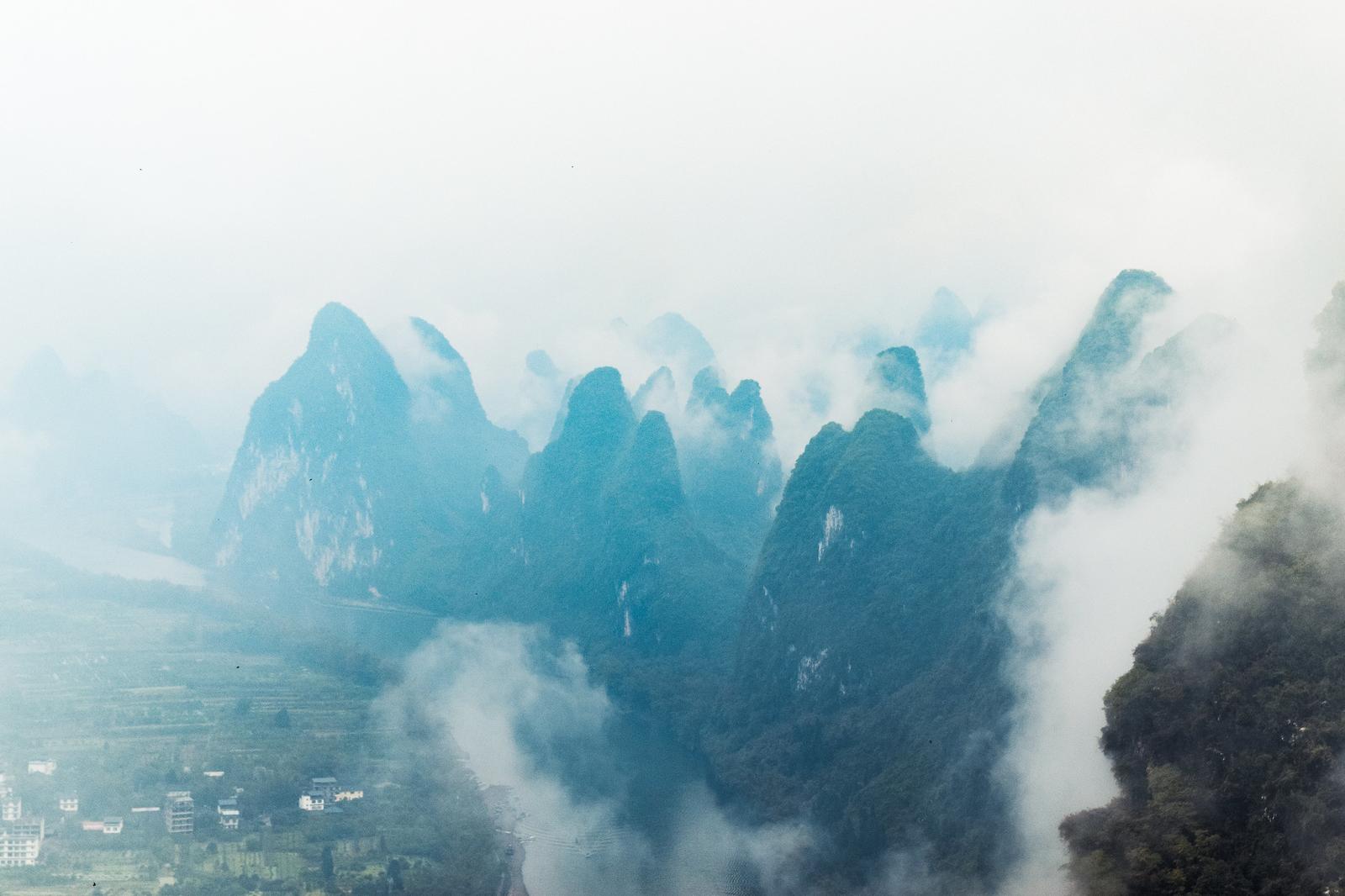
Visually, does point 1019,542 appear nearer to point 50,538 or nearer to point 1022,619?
point 1022,619

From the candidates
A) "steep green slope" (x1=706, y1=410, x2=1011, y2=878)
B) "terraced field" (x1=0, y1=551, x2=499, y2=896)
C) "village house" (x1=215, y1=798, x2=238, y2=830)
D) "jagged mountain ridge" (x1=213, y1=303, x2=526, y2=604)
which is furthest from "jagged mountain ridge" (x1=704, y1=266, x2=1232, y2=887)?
→ "jagged mountain ridge" (x1=213, y1=303, x2=526, y2=604)

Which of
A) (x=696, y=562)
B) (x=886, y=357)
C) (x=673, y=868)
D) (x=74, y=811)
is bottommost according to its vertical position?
(x=673, y=868)

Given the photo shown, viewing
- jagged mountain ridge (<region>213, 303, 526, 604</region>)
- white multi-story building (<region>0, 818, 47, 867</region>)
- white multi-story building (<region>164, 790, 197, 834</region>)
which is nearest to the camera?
white multi-story building (<region>0, 818, 47, 867</region>)

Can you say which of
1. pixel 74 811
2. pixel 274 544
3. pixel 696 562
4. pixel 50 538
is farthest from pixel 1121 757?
pixel 50 538

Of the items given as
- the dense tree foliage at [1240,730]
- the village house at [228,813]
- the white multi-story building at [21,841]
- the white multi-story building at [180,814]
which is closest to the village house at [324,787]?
the village house at [228,813]

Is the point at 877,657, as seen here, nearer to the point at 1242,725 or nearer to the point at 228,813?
the point at 228,813

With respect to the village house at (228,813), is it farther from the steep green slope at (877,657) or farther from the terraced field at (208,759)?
the steep green slope at (877,657)

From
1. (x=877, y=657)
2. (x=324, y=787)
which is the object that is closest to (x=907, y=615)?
(x=877, y=657)

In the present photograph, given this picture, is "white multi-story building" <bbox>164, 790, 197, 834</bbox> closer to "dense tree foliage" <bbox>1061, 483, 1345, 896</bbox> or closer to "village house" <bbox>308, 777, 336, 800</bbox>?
"village house" <bbox>308, 777, 336, 800</bbox>
